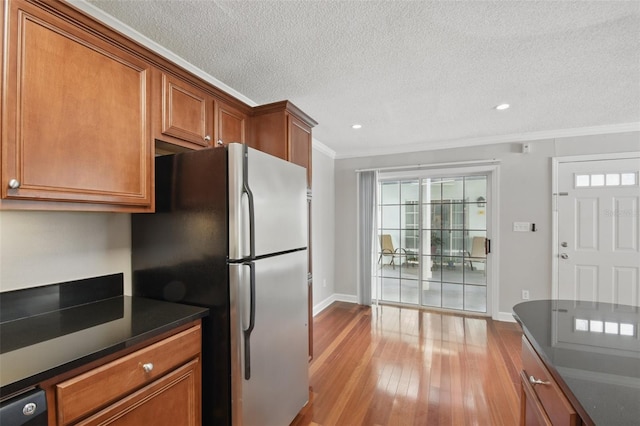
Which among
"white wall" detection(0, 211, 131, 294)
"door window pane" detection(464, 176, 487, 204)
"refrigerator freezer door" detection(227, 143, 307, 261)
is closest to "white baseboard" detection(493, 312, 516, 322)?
"door window pane" detection(464, 176, 487, 204)

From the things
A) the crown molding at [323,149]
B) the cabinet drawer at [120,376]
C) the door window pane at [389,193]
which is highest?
the crown molding at [323,149]

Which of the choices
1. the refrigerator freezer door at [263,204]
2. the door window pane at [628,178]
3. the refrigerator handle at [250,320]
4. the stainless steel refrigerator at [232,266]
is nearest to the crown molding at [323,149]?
the refrigerator freezer door at [263,204]

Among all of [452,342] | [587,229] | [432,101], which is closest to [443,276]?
[452,342]

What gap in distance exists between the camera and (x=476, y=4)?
1.41 m

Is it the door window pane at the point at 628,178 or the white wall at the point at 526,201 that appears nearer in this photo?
the door window pane at the point at 628,178

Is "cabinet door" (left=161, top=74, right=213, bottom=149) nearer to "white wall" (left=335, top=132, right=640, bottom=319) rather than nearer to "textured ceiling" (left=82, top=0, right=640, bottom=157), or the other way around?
"textured ceiling" (left=82, top=0, right=640, bottom=157)

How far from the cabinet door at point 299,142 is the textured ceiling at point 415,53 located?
0.29m

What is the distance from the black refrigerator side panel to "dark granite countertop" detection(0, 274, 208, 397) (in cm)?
10

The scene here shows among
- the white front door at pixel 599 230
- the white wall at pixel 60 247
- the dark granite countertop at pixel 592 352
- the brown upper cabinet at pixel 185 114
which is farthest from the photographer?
the white front door at pixel 599 230

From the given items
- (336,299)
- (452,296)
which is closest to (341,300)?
(336,299)

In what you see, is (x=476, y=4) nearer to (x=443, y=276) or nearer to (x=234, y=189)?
(x=234, y=189)

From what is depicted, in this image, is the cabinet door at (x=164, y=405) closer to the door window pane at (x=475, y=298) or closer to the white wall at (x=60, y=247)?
the white wall at (x=60, y=247)

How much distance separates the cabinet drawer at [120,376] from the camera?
0.90 meters

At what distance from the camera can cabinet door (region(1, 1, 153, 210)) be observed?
104 cm
